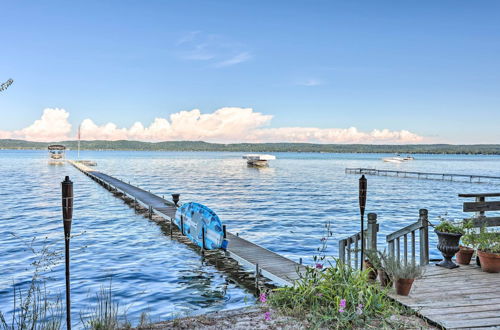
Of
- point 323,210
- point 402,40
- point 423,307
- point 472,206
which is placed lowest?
point 323,210

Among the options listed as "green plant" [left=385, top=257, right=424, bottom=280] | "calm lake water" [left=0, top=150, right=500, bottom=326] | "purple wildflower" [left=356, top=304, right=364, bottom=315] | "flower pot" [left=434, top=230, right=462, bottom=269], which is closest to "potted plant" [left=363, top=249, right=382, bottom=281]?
"green plant" [left=385, top=257, right=424, bottom=280]

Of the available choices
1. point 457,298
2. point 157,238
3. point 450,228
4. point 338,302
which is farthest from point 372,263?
point 157,238

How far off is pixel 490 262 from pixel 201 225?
8695 mm

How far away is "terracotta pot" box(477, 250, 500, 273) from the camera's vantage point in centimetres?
724

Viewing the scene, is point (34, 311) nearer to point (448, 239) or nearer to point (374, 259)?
point (374, 259)

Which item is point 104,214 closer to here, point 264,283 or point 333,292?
point 264,283

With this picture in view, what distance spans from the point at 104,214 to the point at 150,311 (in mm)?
16011

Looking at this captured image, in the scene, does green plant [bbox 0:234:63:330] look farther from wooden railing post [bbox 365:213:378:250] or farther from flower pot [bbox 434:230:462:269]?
flower pot [bbox 434:230:462:269]

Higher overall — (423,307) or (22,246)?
(423,307)

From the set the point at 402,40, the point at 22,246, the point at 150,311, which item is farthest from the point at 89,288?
the point at 402,40

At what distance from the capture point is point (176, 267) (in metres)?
12.2

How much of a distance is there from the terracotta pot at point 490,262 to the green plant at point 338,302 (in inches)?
105

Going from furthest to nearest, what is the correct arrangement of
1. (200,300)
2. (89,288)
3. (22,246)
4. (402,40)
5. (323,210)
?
1. (402,40)
2. (323,210)
3. (22,246)
4. (89,288)
5. (200,300)

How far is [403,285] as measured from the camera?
19.9 feet
